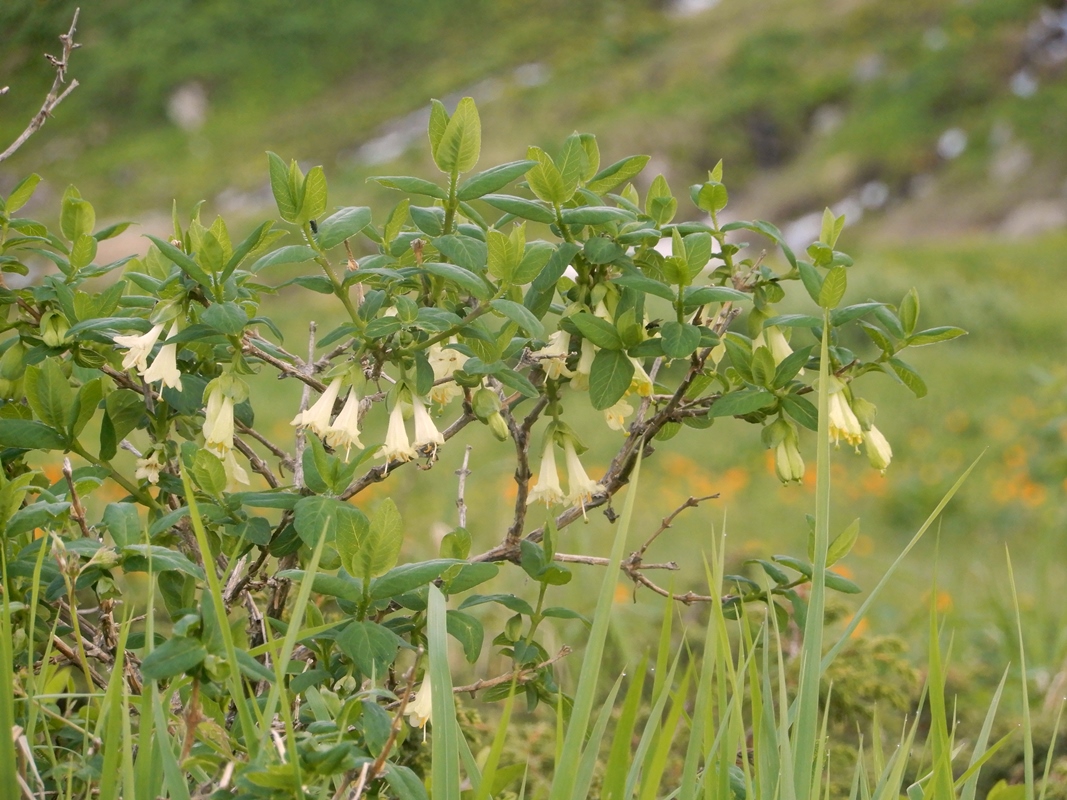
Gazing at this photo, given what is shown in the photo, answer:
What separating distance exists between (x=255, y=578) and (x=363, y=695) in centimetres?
29

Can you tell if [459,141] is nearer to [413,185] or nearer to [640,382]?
[413,185]

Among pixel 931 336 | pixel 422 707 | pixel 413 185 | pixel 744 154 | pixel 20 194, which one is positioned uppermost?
pixel 20 194

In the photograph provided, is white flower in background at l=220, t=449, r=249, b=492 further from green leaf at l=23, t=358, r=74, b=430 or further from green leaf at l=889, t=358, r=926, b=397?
green leaf at l=889, t=358, r=926, b=397

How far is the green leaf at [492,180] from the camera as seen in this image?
695 mm

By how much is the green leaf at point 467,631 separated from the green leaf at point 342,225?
0.92 feet

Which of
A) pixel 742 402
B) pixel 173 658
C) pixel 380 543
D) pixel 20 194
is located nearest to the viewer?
pixel 173 658

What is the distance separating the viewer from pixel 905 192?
346 inches

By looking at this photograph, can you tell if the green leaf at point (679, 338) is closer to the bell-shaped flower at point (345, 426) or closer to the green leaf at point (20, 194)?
the bell-shaped flower at point (345, 426)

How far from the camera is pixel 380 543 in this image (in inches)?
25.4

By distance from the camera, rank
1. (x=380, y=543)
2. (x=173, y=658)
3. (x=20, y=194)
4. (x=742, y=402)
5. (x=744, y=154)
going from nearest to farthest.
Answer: (x=173, y=658)
(x=380, y=543)
(x=742, y=402)
(x=20, y=194)
(x=744, y=154)

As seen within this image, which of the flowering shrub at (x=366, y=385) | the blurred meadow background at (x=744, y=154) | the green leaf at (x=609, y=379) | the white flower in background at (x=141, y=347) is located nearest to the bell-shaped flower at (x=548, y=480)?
the flowering shrub at (x=366, y=385)

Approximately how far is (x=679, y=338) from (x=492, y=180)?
0.57ft

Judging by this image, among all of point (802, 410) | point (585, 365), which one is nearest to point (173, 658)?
point (585, 365)

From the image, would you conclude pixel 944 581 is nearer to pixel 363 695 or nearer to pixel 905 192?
pixel 363 695
